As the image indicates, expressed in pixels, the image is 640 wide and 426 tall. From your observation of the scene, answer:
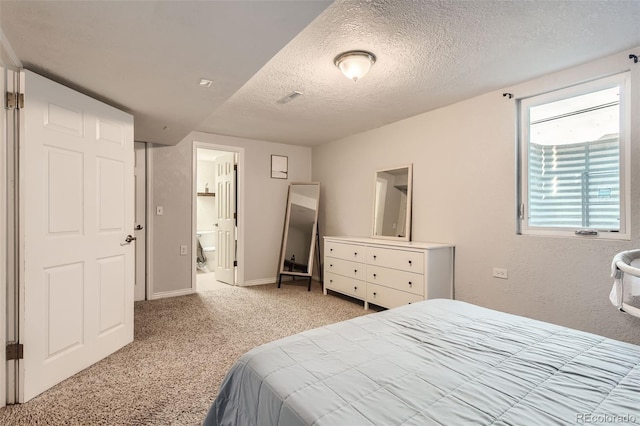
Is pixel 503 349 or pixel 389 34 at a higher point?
pixel 389 34

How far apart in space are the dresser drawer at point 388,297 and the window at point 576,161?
3.99ft

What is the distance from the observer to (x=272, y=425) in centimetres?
92

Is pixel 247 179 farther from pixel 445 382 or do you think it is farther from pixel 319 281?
pixel 445 382

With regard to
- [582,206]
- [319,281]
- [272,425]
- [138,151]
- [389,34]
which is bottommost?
[319,281]

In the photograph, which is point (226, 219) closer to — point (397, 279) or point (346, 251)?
point (346, 251)

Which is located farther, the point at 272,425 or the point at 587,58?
the point at 587,58

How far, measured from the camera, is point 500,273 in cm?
279

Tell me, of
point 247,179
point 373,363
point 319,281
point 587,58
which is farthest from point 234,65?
point 319,281

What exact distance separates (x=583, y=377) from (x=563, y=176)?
2.05m

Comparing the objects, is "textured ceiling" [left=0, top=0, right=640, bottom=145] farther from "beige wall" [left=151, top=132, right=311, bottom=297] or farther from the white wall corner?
"beige wall" [left=151, top=132, right=311, bottom=297]

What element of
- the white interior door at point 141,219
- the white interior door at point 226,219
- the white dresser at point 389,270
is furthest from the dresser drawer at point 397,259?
the white interior door at point 141,219

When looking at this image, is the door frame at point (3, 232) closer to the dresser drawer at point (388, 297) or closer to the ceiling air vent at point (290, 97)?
the ceiling air vent at point (290, 97)

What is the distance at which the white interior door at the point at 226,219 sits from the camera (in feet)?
15.4

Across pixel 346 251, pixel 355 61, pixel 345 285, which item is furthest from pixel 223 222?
pixel 355 61
